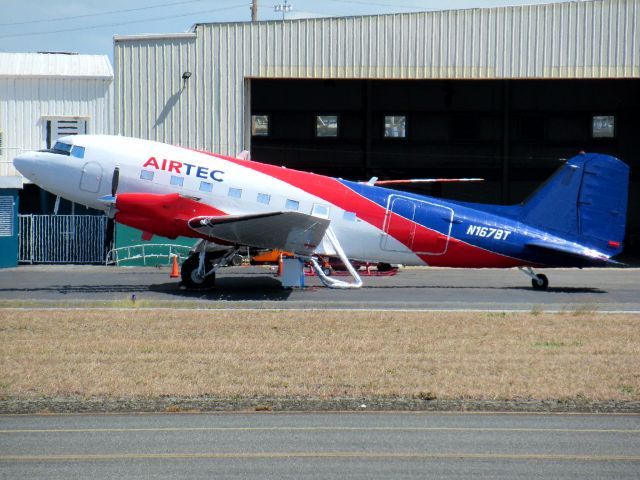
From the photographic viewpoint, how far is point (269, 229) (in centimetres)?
2494

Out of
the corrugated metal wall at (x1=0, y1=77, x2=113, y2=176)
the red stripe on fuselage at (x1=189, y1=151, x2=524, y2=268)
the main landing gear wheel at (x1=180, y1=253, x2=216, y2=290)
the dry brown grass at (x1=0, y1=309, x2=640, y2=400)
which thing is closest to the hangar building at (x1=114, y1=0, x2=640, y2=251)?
the corrugated metal wall at (x1=0, y1=77, x2=113, y2=176)

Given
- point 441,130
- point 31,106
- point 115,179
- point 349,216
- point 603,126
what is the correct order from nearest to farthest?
point 115,179 → point 349,216 → point 31,106 → point 603,126 → point 441,130

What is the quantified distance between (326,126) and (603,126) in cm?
1651

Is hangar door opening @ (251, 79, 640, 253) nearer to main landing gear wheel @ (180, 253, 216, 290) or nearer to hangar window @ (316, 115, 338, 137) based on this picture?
hangar window @ (316, 115, 338, 137)

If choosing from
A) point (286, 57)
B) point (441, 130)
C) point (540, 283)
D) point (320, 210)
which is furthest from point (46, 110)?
point (540, 283)

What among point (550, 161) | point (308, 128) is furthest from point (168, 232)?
point (550, 161)

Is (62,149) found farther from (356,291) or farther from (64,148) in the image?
(356,291)

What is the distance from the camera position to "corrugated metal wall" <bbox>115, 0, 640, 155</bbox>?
40188 millimetres

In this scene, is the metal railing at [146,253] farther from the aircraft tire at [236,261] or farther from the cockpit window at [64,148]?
the cockpit window at [64,148]

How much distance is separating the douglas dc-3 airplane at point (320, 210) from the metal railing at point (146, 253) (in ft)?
39.3

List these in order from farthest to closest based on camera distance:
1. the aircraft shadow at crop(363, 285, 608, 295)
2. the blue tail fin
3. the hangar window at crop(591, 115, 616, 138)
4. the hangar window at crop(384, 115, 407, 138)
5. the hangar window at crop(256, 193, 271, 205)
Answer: the hangar window at crop(384, 115, 407, 138), the hangar window at crop(591, 115, 616, 138), the aircraft shadow at crop(363, 285, 608, 295), the blue tail fin, the hangar window at crop(256, 193, 271, 205)

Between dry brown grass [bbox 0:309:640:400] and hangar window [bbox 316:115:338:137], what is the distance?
35.0m

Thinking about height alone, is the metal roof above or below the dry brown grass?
above

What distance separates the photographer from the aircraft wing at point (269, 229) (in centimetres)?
2428
